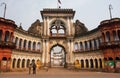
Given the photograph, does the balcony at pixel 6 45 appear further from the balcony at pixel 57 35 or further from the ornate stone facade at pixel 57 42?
the balcony at pixel 57 35

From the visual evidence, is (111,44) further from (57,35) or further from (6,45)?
(6,45)

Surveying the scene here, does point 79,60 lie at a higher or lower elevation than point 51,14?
lower

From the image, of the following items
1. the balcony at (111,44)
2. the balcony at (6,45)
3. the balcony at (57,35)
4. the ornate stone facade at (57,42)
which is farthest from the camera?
the balcony at (57,35)

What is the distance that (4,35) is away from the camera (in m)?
33.5

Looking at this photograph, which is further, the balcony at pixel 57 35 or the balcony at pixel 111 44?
the balcony at pixel 57 35

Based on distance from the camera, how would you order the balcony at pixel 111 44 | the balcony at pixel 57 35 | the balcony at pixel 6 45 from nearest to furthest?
the balcony at pixel 111 44, the balcony at pixel 6 45, the balcony at pixel 57 35

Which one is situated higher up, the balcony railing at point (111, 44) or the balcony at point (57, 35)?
the balcony at point (57, 35)

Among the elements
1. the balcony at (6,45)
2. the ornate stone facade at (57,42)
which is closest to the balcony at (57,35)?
the ornate stone facade at (57,42)

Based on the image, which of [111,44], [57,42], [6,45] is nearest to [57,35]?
[57,42]

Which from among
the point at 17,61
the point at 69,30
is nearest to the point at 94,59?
the point at 69,30

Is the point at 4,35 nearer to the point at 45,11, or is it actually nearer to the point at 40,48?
the point at 40,48

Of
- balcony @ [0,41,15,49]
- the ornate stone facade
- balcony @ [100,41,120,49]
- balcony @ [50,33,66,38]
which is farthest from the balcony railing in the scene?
balcony @ [0,41,15,49]

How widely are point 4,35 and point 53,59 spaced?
75.2 m

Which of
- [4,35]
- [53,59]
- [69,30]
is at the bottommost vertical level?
[53,59]
